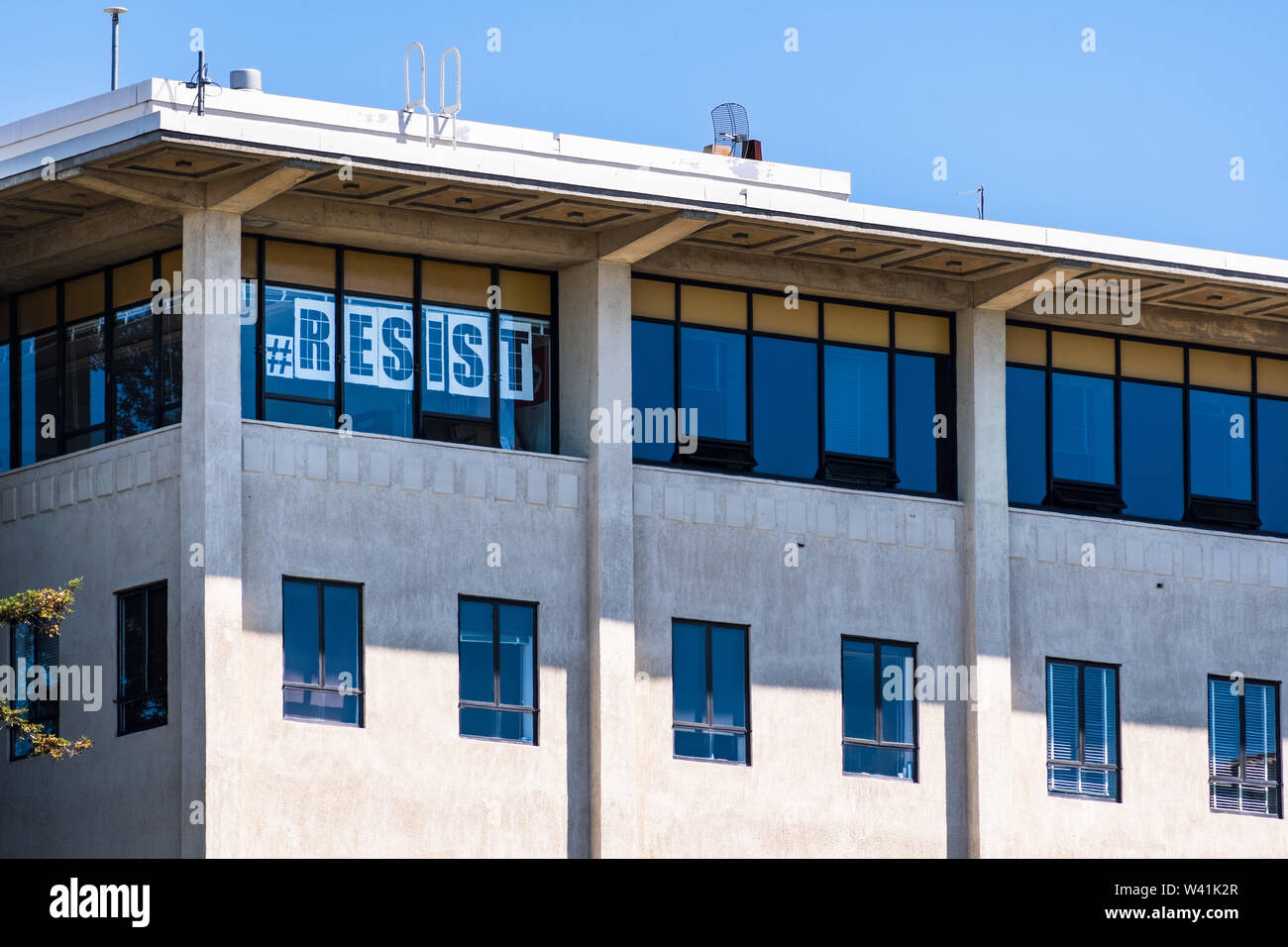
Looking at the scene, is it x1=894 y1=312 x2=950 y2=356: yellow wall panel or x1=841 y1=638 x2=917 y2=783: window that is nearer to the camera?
x1=841 y1=638 x2=917 y2=783: window

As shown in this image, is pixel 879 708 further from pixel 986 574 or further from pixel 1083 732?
pixel 1083 732

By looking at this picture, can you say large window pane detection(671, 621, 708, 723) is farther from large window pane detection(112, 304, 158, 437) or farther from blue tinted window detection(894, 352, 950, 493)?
large window pane detection(112, 304, 158, 437)

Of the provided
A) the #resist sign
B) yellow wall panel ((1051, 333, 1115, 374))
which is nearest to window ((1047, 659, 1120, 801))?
yellow wall panel ((1051, 333, 1115, 374))

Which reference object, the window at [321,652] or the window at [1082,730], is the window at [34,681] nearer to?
the window at [321,652]

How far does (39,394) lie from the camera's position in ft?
121

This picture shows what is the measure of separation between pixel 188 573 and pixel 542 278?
21.9ft

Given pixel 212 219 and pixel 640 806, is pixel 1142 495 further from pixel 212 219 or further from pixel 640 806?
pixel 212 219

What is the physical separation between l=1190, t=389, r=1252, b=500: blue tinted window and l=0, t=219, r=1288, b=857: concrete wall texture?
112 centimetres

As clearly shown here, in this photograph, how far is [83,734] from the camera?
35.1 meters

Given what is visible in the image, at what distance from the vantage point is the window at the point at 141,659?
1348 inches

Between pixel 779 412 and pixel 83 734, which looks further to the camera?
pixel 779 412

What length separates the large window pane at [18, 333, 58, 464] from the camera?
1448 inches

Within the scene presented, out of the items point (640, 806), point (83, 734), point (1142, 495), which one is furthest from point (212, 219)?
point (1142, 495)

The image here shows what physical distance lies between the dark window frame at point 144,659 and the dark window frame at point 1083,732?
40.1 feet
